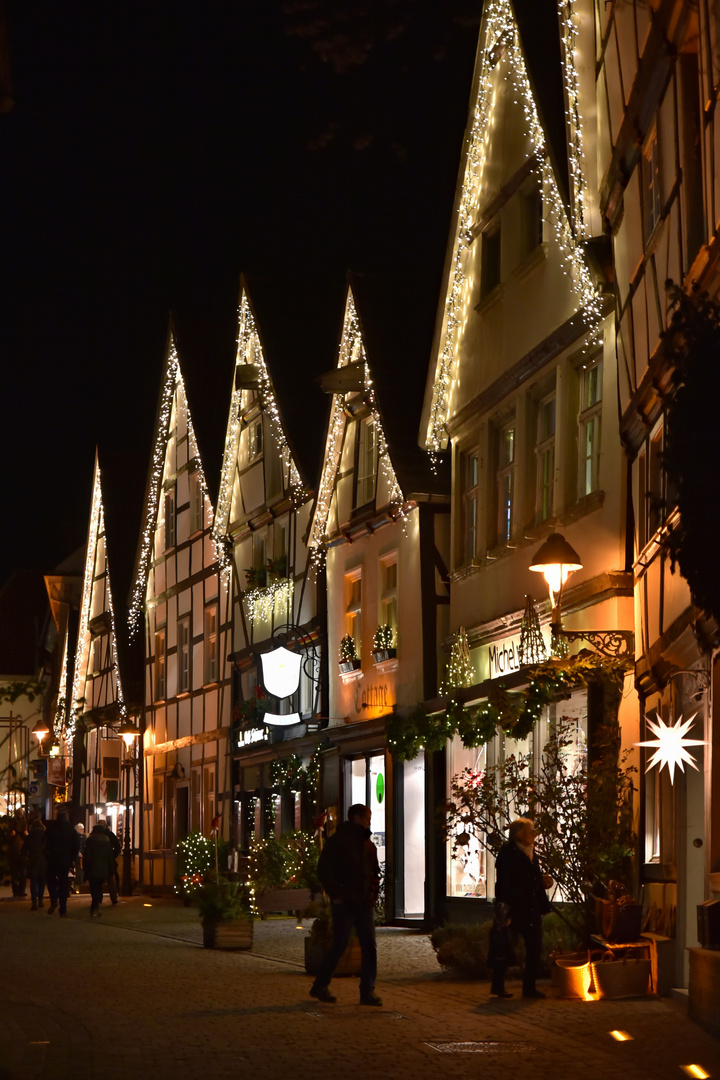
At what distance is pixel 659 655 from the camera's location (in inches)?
553

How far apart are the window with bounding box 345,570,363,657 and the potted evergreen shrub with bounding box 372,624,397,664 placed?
1.26m

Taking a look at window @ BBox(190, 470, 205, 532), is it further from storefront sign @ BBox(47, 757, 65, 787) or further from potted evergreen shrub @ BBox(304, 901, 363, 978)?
potted evergreen shrub @ BBox(304, 901, 363, 978)

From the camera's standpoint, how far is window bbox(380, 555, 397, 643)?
974 inches

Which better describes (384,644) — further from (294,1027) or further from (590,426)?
(294,1027)

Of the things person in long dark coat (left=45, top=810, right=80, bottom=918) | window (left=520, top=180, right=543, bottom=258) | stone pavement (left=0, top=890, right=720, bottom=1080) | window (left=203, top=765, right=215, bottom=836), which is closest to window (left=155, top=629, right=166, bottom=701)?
window (left=203, top=765, right=215, bottom=836)

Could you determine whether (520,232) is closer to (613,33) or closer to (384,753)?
(613,33)

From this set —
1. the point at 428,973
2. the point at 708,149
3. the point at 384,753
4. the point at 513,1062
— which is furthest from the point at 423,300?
the point at 513,1062

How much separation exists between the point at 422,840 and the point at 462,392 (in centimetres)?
654

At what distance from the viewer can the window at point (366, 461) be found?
25622 mm

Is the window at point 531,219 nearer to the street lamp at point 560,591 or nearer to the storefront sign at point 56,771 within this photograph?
the street lamp at point 560,591

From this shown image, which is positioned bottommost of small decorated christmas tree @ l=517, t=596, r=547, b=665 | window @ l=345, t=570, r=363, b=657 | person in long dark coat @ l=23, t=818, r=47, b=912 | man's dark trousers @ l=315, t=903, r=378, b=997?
person in long dark coat @ l=23, t=818, r=47, b=912

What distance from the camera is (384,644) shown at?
24688 millimetres

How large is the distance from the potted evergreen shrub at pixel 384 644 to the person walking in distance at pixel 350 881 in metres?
10.5

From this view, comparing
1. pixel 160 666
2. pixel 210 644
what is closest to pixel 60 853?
pixel 210 644
